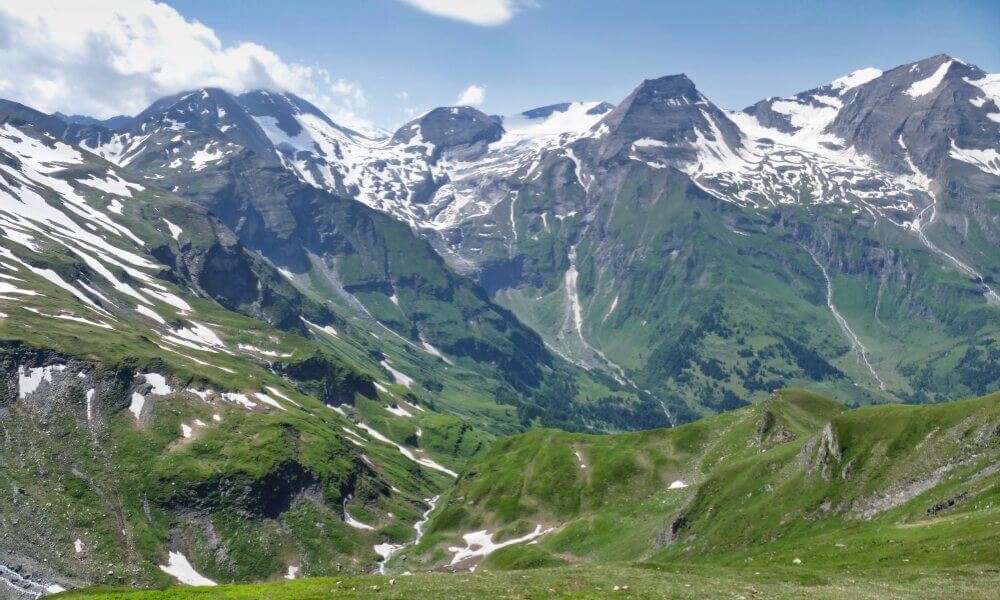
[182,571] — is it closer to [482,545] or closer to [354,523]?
[354,523]

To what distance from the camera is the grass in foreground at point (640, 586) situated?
49344 millimetres

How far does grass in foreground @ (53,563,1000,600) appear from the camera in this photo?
49.3 meters

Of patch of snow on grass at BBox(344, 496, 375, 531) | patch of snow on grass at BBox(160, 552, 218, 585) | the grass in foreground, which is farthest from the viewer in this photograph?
patch of snow on grass at BBox(344, 496, 375, 531)

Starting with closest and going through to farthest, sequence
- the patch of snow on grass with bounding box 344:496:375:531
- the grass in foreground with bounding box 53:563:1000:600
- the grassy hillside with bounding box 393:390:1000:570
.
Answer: the grass in foreground with bounding box 53:563:1000:600, the grassy hillside with bounding box 393:390:1000:570, the patch of snow on grass with bounding box 344:496:375:531

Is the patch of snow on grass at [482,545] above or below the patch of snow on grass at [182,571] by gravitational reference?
below

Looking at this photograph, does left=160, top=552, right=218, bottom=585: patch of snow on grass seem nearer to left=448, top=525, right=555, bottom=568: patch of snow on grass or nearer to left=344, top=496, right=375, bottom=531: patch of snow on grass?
left=344, top=496, right=375, bottom=531: patch of snow on grass

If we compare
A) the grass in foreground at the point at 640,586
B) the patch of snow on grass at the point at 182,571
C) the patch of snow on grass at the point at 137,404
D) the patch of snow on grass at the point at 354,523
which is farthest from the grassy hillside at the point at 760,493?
the patch of snow on grass at the point at 137,404

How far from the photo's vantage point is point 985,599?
44250 mm

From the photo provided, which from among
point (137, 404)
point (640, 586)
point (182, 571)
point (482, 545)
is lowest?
point (482, 545)

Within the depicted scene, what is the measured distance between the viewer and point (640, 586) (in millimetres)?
51875

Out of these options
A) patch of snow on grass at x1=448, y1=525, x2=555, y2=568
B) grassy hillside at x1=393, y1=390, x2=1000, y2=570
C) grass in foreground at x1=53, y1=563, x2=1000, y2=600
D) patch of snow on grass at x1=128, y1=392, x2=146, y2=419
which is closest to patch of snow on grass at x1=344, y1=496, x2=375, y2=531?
grassy hillside at x1=393, y1=390, x2=1000, y2=570

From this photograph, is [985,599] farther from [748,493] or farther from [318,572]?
[318,572]

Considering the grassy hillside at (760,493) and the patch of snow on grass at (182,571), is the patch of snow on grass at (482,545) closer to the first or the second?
the grassy hillside at (760,493)

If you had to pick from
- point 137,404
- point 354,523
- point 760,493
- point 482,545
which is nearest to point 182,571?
point 354,523
